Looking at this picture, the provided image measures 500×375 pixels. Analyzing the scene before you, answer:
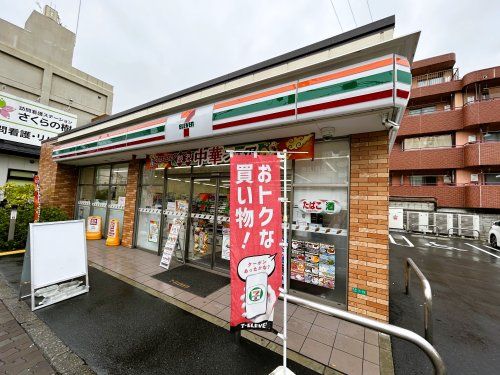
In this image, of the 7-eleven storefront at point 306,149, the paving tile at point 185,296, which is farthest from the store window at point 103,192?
the paving tile at point 185,296

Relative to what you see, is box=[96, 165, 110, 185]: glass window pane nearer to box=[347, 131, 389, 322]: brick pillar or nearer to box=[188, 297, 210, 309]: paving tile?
box=[188, 297, 210, 309]: paving tile

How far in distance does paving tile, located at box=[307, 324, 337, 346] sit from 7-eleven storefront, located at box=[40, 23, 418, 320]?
29.0 inches

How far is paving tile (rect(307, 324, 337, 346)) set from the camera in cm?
325

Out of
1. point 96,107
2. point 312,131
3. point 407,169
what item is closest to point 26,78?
point 96,107

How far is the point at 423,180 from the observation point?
17.9m

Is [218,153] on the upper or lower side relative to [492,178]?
lower

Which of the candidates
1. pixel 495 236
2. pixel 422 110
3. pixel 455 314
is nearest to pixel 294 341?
pixel 455 314

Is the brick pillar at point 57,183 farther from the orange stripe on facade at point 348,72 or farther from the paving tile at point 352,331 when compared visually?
the paving tile at point 352,331

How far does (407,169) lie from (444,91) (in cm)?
646

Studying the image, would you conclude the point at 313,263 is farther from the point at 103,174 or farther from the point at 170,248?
the point at 103,174

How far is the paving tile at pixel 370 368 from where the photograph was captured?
8.83ft

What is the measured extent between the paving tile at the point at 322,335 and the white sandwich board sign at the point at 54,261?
4498mm

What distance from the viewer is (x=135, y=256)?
269 inches

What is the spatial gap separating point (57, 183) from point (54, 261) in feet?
24.7
